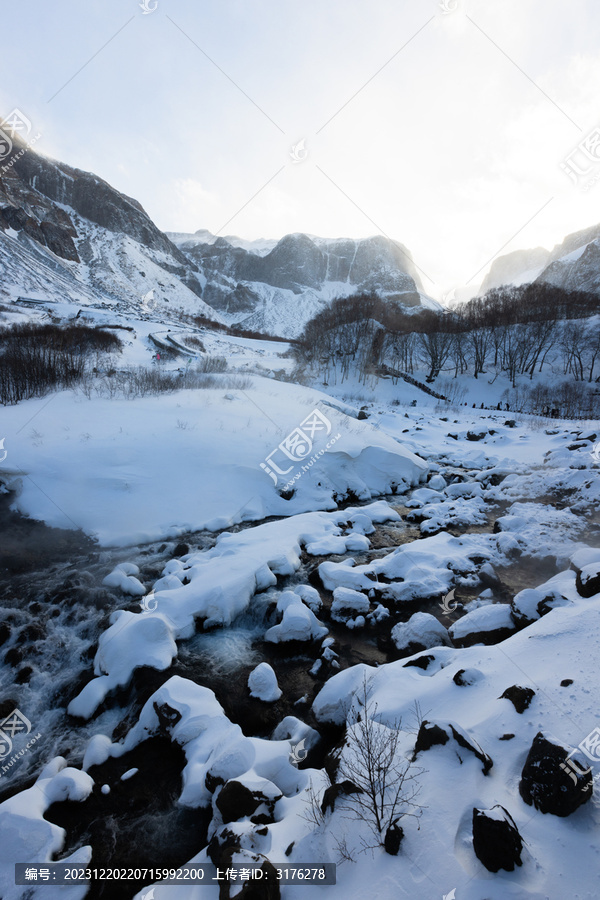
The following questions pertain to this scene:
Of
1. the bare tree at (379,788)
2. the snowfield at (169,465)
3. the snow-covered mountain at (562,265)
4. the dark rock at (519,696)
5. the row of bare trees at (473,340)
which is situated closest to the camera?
the bare tree at (379,788)

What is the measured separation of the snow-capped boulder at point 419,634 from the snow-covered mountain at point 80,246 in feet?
149

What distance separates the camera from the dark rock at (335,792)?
8.89 feet

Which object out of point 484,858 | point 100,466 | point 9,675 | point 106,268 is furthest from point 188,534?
point 106,268

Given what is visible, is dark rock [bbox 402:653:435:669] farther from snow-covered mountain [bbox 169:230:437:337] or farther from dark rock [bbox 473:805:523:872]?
snow-covered mountain [bbox 169:230:437:337]

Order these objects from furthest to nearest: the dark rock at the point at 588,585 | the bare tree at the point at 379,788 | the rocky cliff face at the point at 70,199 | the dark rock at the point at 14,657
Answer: the rocky cliff face at the point at 70,199
the dark rock at the point at 588,585
the dark rock at the point at 14,657
the bare tree at the point at 379,788

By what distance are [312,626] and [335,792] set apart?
2391mm

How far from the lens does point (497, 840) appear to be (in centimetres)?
207

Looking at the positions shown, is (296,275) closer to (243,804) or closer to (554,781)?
(243,804)

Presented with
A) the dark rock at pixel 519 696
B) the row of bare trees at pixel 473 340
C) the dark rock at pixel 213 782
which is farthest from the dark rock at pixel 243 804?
the row of bare trees at pixel 473 340

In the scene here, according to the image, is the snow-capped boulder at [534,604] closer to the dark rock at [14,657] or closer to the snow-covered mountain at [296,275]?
the dark rock at [14,657]

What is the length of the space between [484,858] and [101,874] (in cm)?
292

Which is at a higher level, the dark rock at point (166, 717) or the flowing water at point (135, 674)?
the dark rock at point (166, 717)

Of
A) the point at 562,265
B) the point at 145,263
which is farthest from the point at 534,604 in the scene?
the point at 145,263

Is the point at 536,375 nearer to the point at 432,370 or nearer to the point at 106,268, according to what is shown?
the point at 432,370
